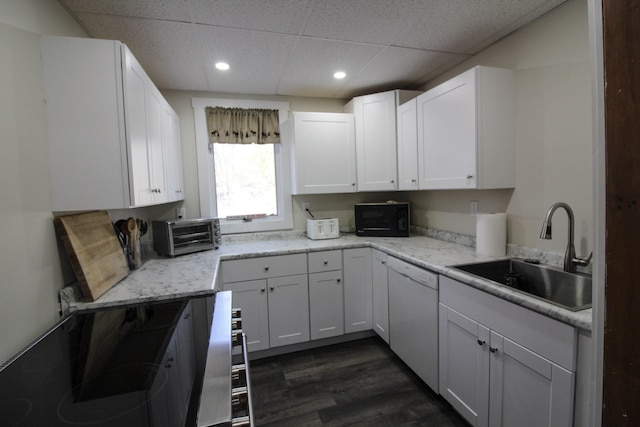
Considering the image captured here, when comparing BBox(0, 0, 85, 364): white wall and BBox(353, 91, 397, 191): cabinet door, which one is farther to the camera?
BBox(353, 91, 397, 191): cabinet door

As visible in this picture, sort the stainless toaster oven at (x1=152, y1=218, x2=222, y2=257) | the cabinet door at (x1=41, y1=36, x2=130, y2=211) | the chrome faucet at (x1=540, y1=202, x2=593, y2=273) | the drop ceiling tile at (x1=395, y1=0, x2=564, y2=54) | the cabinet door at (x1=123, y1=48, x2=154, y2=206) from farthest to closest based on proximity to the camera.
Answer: the stainless toaster oven at (x1=152, y1=218, x2=222, y2=257) < the drop ceiling tile at (x1=395, y1=0, x2=564, y2=54) < the chrome faucet at (x1=540, y1=202, x2=593, y2=273) < the cabinet door at (x1=123, y1=48, x2=154, y2=206) < the cabinet door at (x1=41, y1=36, x2=130, y2=211)

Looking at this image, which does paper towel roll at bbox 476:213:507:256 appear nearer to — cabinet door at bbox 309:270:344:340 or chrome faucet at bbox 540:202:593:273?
chrome faucet at bbox 540:202:593:273

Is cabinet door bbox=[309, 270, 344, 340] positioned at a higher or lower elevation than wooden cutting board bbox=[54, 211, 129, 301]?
lower

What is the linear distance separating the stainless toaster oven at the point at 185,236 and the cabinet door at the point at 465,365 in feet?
6.20

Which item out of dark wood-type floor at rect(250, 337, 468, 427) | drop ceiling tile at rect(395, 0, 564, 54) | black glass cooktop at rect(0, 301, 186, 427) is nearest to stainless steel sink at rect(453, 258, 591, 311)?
dark wood-type floor at rect(250, 337, 468, 427)

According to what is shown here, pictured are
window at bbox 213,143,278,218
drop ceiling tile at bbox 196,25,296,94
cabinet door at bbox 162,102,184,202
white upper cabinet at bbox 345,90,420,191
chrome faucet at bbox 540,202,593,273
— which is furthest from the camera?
window at bbox 213,143,278,218

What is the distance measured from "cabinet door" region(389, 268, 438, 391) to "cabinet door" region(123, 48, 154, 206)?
68.8 inches

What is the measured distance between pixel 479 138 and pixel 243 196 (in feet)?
7.13

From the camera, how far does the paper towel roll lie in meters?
1.93

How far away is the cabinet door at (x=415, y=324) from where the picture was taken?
1.87 metres

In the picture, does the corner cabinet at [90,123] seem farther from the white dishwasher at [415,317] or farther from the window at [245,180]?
the white dishwasher at [415,317]

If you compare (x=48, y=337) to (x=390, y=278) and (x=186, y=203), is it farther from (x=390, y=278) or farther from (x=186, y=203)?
(x=390, y=278)

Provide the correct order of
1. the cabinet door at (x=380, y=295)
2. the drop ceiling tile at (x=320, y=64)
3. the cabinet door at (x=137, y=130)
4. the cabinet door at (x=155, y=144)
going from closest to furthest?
the cabinet door at (x=137, y=130), the cabinet door at (x=155, y=144), the drop ceiling tile at (x=320, y=64), the cabinet door at (x=380, y=295)

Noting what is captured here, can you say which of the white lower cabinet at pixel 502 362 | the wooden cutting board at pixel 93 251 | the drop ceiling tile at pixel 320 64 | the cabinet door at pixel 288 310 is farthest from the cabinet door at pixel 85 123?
the white lower cabinet at pixel 502 362
